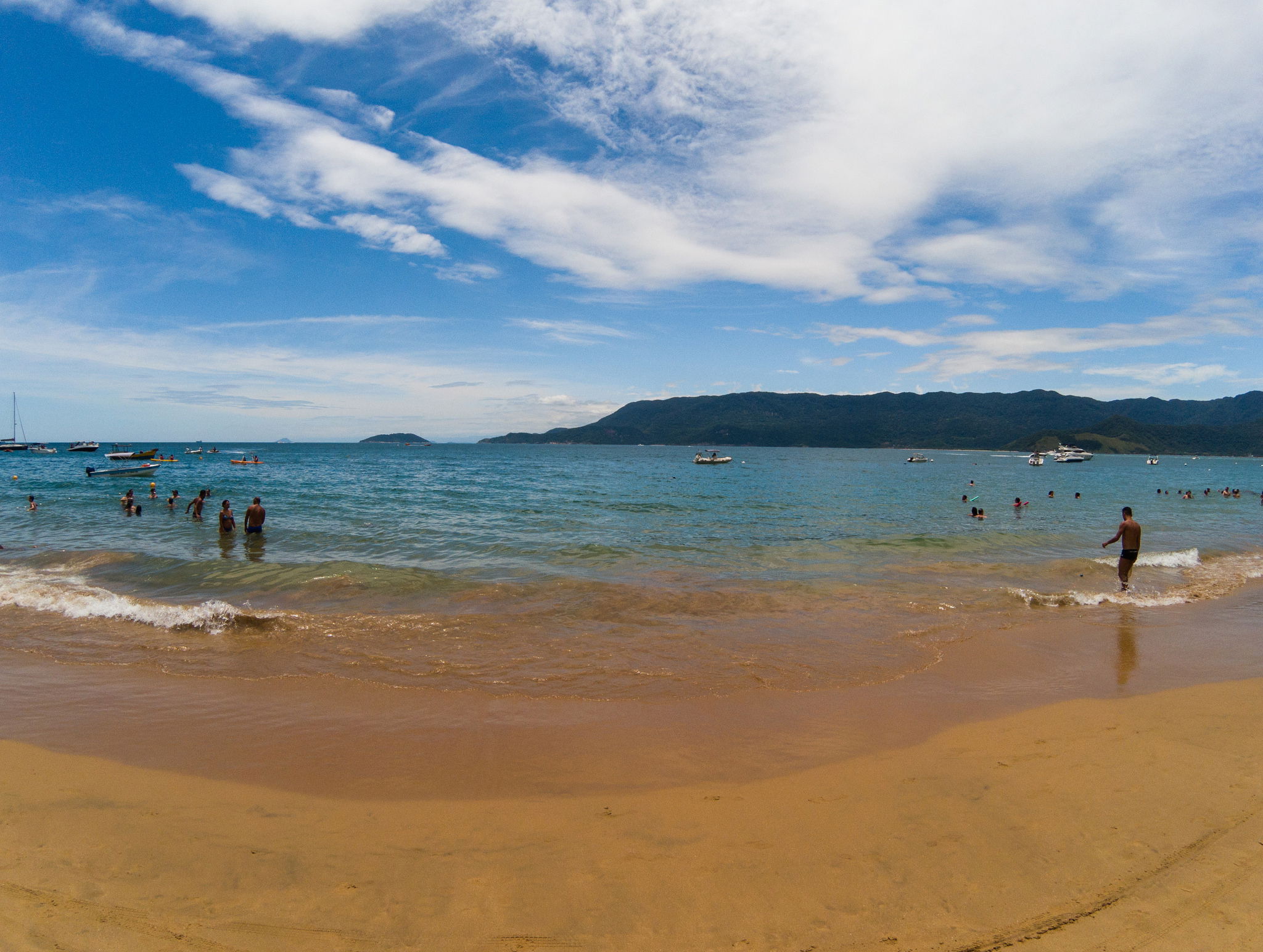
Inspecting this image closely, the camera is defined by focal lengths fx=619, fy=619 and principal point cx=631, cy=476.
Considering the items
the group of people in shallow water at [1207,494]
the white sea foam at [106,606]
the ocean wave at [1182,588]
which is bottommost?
the ocean wave at [1182,588]

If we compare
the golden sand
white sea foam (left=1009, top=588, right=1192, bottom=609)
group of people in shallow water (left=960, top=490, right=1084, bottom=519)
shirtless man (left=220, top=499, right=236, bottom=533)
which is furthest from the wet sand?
group of people in shallow water (left=960, top=490, right=1084, bottom=519)

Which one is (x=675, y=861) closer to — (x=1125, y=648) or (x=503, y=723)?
(x=503, y=723)

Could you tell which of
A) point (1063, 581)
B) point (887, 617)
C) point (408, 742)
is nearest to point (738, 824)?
point (408, 742)

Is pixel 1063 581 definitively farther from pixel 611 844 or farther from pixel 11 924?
pixel 11 924

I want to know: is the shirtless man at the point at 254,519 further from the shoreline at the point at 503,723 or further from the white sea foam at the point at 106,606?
the shoreline at the point at 503,723

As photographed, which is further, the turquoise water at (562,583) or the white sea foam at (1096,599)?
the white sea foam at (1096,599)

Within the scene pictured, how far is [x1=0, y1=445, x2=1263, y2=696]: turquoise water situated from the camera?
1035 centimetres

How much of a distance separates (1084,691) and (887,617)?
4.21 metres

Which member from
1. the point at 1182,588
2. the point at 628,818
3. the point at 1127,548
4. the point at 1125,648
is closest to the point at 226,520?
the point at 628,818

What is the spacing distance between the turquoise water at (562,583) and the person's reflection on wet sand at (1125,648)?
1.45m

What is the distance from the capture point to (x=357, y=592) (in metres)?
15.0

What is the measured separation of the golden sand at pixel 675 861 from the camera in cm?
409

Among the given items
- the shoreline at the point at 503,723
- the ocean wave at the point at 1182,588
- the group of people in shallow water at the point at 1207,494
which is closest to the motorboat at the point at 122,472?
the shoreline at the point at 503,723

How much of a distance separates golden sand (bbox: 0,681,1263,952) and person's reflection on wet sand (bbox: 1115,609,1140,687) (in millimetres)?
3331
